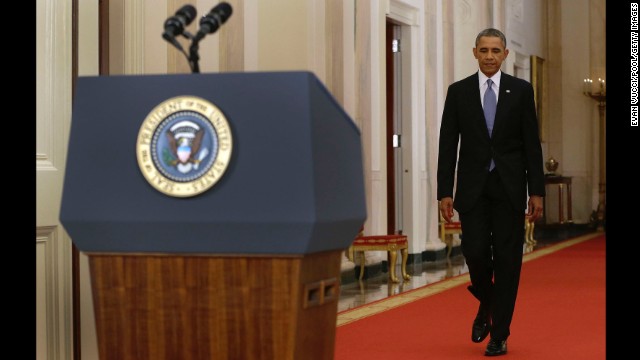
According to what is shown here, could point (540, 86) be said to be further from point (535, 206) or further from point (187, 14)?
point (187, 14)

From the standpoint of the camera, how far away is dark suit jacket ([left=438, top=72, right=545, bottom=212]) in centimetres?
495

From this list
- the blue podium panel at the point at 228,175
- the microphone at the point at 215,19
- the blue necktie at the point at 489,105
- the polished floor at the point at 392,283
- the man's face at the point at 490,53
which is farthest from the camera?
the polished floor at the point at 392,283

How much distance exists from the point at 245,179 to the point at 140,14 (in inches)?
94.6

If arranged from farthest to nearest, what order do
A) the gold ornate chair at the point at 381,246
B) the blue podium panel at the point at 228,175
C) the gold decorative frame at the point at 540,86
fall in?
the gold decorative frame at the point at 540,86 → the gold ornate chair at the point at 381,246 → the blue podium panel at the point at 228,175

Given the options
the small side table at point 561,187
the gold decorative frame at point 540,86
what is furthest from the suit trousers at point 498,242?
the gold decorative frame at point 540,86

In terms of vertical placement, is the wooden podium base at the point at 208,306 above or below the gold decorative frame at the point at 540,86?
below

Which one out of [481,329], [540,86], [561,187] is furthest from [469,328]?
[540,86]

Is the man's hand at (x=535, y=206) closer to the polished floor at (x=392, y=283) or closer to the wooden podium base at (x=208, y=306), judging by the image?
the polished floor at (x=392, y=283)

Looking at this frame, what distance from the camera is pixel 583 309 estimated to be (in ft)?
23.4

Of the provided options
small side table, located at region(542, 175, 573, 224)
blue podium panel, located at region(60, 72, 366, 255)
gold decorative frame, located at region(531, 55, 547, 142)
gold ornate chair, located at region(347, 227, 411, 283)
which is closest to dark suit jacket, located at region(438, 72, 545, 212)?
blue podium panel, located at region(60, 72, 366, 255)

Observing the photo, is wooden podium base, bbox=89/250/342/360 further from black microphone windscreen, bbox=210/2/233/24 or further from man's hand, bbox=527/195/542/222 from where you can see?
man's hand, bbox=527/195/542/222

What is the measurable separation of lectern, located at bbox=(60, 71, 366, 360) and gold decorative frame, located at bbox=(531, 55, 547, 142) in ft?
55.4

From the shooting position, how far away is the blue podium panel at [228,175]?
7.23ft

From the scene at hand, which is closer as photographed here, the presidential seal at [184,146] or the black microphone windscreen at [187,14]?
the presidential seal at [184,146]
